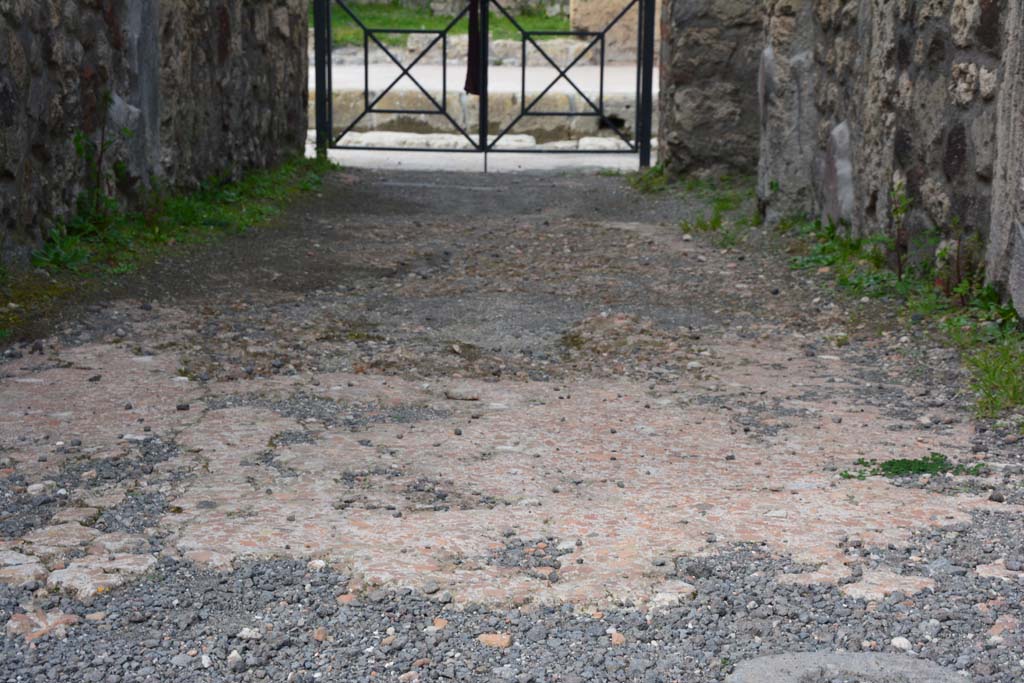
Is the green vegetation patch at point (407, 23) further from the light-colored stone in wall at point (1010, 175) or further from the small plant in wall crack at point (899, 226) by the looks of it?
the light-colored stone in wall at point (1010, 175)

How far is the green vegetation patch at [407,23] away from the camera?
52.1ft

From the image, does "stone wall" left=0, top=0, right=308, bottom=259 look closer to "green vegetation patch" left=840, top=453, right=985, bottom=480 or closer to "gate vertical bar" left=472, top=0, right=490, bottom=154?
"gate vertical bar" left=472, top=0, right=490, bottom=154

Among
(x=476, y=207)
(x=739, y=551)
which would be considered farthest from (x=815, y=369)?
(x=476, y=207)

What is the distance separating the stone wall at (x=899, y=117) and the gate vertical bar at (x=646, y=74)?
2.15 metres

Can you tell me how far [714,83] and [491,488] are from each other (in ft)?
17.5

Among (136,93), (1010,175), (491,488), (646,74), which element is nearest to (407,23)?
(646,74)

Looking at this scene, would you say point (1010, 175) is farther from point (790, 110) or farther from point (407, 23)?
point (407, 23)

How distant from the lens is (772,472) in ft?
9.20

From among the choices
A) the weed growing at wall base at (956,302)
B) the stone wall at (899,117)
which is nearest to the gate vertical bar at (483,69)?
the stone wall at (899,117)

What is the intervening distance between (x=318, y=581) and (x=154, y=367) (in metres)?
1.70

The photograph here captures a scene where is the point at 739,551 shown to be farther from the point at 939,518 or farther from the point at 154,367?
the point at 154,367

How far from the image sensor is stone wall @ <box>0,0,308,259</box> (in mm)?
4500

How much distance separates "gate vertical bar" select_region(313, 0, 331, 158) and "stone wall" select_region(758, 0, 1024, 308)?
3511 mm

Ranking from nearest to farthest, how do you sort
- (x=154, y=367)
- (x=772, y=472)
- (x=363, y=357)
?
(x=772, y=472)
(x=154, y=367)
(x=363, y=357)
